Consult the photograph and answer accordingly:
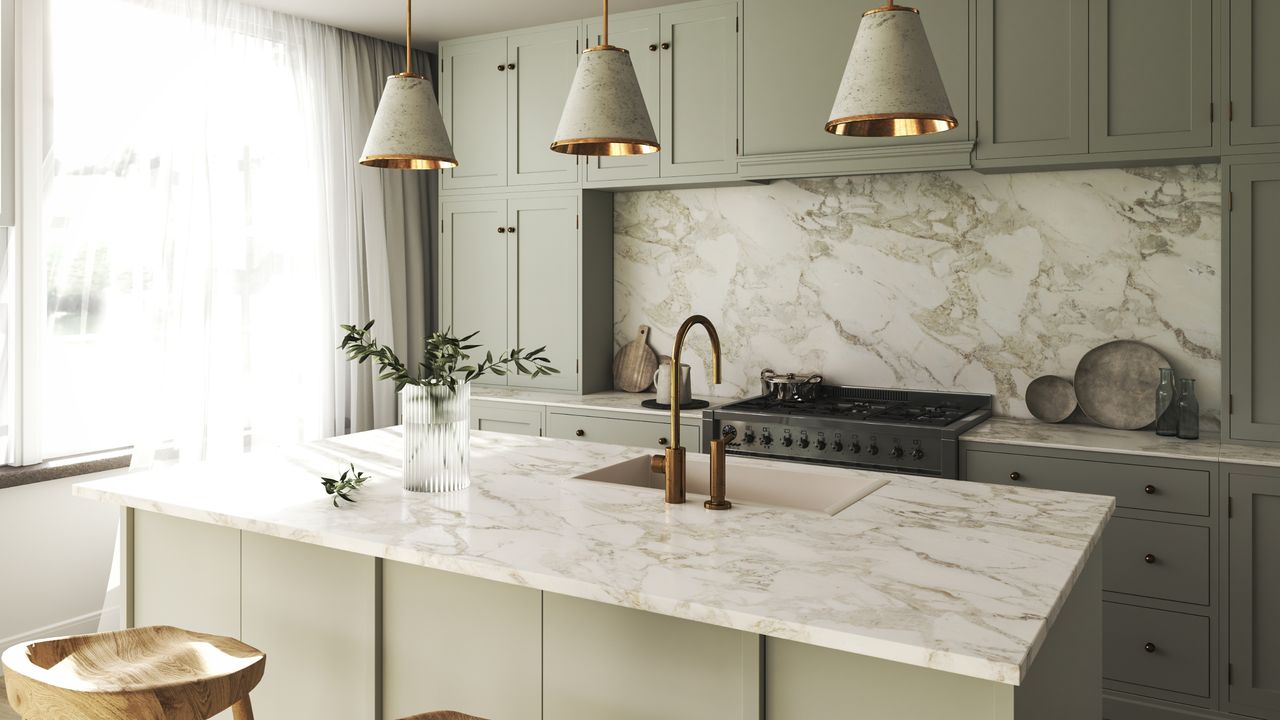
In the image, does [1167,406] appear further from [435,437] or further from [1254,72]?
[435,437]

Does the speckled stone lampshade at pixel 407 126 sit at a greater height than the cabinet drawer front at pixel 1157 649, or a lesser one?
greater

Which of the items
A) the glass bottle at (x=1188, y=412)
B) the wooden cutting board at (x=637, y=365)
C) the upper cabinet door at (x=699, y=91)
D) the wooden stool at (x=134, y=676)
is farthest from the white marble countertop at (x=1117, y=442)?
the wooden stool at (x=134, y=676)

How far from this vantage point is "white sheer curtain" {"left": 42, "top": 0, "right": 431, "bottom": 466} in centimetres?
375

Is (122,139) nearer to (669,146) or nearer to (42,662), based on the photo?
(669,146)

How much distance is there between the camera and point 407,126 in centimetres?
227

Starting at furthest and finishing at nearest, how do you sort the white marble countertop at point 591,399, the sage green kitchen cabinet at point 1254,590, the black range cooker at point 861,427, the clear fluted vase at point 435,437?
the white marble countertop at point 591,399 < the black range cooker at point 861,427 < the sage green kitchen cabinet at point 1254,590 < the clear fluted vase at point 435,437

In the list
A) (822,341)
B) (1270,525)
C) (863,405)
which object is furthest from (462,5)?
(1270,525)

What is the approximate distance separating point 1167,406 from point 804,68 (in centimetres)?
186

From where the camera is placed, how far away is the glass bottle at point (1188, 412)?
3277 mm

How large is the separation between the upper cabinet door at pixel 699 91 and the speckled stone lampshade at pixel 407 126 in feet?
6.39

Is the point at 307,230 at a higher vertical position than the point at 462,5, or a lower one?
lower

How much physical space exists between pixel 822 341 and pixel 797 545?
2547mm

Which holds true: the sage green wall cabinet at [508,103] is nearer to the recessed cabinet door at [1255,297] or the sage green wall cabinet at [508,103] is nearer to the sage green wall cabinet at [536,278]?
the sage green wall cabinet at [536,278]

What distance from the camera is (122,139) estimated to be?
383 cm
